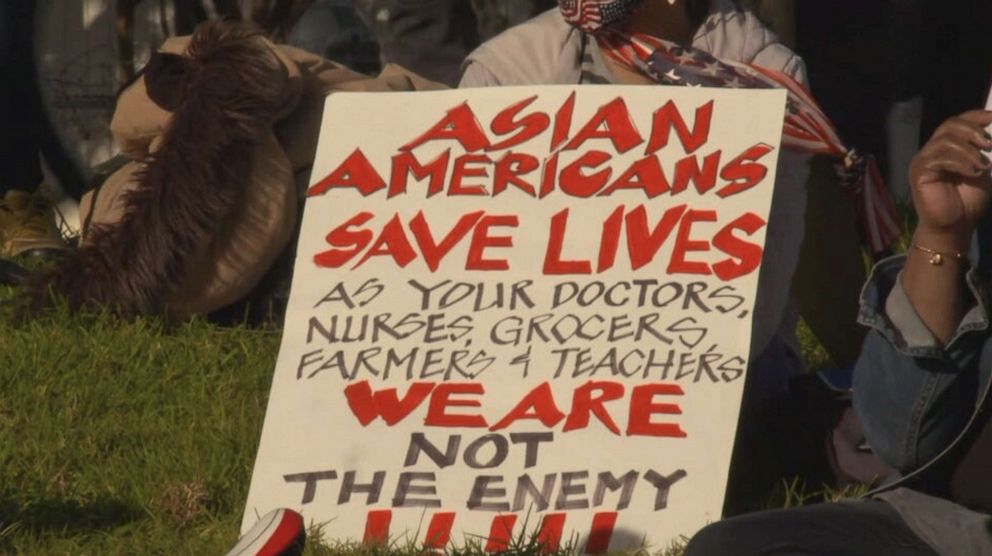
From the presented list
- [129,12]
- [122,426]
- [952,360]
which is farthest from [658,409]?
[129,12]

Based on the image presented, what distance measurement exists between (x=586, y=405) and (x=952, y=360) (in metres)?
0.84

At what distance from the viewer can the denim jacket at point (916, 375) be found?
10.3 ft

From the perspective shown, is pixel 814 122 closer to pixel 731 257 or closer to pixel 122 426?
pixel 731 257

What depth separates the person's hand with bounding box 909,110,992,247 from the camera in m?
3.01

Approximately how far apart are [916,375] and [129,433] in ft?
6.20

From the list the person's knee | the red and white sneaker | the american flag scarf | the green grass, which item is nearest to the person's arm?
the person's knee

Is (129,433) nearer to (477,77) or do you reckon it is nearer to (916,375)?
(477,77)

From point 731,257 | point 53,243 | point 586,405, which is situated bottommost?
point 53,243

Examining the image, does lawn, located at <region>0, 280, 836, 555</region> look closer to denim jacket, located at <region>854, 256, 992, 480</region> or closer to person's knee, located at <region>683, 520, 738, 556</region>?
person's knee, located at <region>683, 520, 738, 556</region>

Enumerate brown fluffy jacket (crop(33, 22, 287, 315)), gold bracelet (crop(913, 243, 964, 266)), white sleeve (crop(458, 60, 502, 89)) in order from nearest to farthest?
1. gold bracelet (crop(913, 243, 964, 266))
2. white sleeve (crop(458, 60, 502, 89))
3. brown fluffy jacket (crop(33, 22, 287, 315))

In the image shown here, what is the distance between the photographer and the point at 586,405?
3828 mm

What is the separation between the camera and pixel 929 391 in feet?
10.4

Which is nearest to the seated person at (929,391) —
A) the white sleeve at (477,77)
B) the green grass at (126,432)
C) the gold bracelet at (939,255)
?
the gold bracelet at (939,255)

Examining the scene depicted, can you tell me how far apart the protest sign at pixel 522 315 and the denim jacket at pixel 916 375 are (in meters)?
0.47
